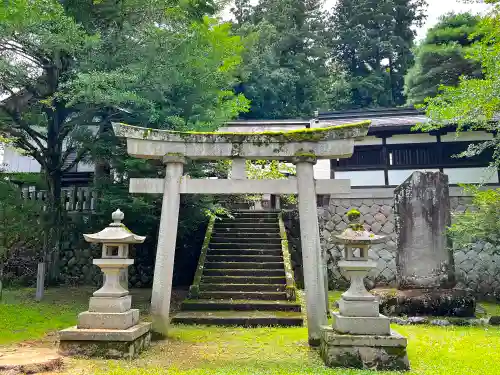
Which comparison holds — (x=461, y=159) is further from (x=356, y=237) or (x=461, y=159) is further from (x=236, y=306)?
(x=356, y=237)

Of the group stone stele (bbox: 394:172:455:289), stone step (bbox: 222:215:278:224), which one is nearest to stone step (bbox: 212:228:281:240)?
stone step (bbox: 222:215:278:224)

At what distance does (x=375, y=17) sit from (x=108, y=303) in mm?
36554

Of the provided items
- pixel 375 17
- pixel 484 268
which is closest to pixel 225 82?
pixel 484 268

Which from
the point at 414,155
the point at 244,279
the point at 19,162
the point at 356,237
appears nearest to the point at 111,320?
the point at 356,237

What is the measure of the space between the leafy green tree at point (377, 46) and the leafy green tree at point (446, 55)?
30.4 feet

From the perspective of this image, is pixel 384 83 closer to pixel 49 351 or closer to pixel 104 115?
pixel 104 115

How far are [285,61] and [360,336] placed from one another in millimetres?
29952

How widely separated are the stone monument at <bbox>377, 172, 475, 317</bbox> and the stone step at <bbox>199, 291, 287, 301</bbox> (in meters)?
2.60

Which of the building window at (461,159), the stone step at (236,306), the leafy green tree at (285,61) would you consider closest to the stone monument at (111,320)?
the stone step at (236,306)

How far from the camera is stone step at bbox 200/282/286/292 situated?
10570 mm

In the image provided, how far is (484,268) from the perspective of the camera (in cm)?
1341

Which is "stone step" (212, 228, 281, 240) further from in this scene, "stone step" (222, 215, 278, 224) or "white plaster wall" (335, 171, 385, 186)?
"white plaster wall" (335, 171, 385, 186)

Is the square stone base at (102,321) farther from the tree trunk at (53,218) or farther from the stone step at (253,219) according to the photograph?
the stone step at (253,219)

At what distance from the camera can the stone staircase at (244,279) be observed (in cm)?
895
